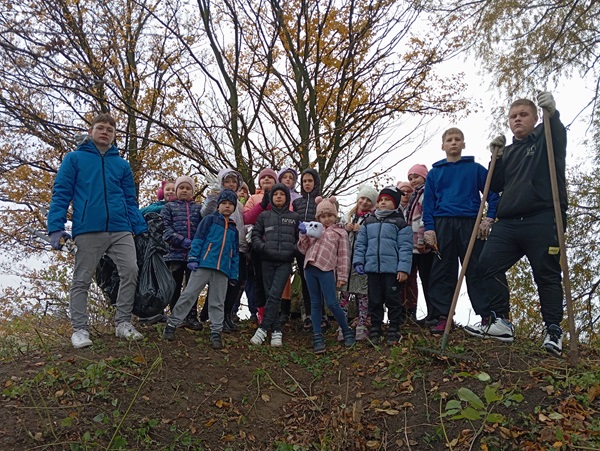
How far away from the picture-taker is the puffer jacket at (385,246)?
17.1 feet

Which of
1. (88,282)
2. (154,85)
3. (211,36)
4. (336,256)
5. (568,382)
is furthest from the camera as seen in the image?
(154,85)

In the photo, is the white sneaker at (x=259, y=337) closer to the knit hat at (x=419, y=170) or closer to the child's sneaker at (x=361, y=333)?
the child's sneaker at (x=361, y=333)

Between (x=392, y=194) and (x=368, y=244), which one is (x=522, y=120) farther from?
(x=368, y=244)

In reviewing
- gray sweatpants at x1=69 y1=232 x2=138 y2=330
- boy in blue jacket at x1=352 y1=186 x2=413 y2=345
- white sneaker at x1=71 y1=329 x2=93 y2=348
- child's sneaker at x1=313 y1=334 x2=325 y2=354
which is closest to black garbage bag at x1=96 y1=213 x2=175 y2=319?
gray sweatpants at x1=69 y1=232 x2=138 y2=330

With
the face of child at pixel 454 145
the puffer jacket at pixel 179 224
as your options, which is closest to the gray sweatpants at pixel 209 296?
the puffer jacket at pixel 179 224

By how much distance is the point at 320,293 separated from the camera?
5.59 m

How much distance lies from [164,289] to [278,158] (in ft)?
14.7

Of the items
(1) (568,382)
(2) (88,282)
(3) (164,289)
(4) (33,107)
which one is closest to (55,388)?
(2) (88,282)

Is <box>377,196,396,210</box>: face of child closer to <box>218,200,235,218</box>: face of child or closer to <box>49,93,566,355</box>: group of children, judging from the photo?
<box>49,93,566,355</box>: group of children

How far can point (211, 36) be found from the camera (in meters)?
8.66

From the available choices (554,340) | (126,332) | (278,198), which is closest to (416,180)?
(278,198)

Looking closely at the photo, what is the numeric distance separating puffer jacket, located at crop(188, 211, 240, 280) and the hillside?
90 centimetres

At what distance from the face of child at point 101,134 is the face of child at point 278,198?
78.8 inches

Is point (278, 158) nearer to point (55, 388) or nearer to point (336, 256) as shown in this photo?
point (336, 256)
